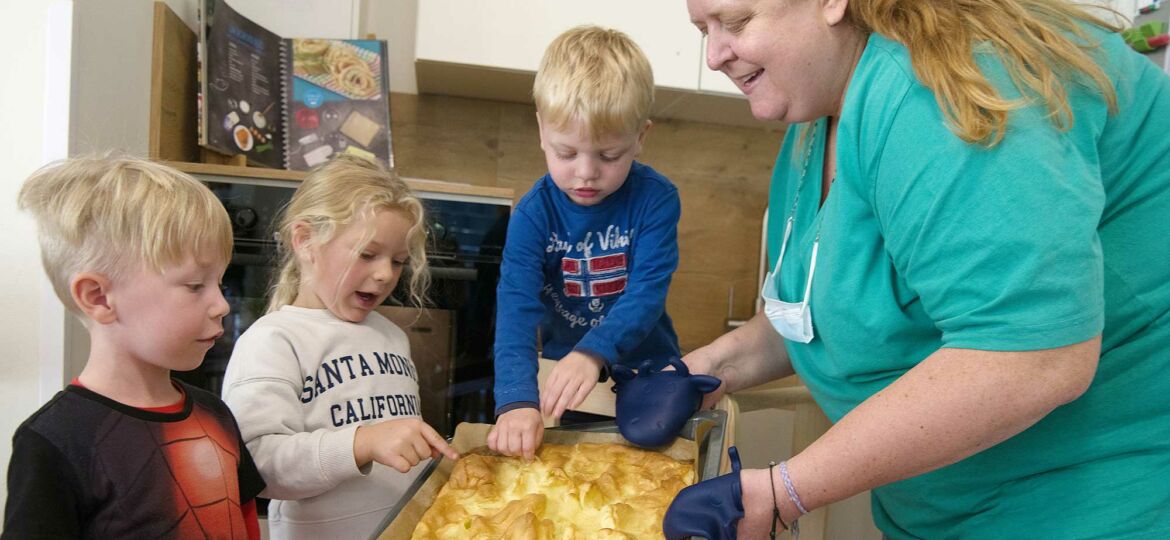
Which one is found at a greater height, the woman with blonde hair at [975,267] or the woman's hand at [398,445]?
the woman with blonde hair at [975,267]

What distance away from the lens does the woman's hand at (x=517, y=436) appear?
41.8 inches

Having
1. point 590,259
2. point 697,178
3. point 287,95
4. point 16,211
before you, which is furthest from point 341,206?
point 697,178

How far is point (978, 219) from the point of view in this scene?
0.64m

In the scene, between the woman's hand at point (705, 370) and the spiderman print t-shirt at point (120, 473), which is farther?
the woman's hand at point (705, 370)

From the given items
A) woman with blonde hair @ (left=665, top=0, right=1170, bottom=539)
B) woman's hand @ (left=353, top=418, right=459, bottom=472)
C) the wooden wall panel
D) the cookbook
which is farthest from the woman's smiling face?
the wooden wall panel

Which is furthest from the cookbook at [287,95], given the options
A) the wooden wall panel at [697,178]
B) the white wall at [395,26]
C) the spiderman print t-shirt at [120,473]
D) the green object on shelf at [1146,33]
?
the green object on shelf at [1146,33]

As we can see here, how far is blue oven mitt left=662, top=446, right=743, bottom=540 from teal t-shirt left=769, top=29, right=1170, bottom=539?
20 cm

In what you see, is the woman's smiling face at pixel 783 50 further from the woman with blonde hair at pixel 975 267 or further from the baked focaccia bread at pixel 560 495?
the baked focaccia bread at pixel 560 495

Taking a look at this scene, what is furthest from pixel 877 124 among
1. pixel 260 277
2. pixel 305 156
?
pixel 305 156

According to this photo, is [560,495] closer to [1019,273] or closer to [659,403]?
[659,403]

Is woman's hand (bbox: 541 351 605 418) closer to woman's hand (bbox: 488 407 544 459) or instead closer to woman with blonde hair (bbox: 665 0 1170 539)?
woman's hand (bbox: 488 407 544 459)

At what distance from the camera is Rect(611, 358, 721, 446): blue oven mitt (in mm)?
1055

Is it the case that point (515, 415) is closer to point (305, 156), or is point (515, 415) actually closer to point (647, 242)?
point (647, 242)

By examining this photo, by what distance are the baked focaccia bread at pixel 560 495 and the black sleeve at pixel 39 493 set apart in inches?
13.2
